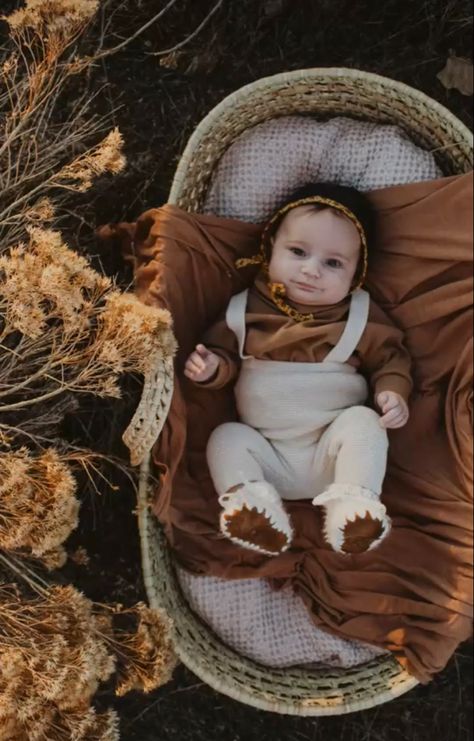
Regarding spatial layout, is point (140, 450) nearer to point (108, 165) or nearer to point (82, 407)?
point (82, 407)

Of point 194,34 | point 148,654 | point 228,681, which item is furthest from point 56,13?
point 228,681

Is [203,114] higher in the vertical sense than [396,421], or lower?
higher

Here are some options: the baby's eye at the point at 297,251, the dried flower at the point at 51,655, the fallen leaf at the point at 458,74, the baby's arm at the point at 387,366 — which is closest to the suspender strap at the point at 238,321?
the baby's eye at the point at 297,251

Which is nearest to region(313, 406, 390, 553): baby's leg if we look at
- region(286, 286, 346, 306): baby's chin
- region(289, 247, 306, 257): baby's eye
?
region(286, 286, 346, 306): baby's chin

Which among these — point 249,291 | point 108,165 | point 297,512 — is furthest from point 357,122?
point 297,512

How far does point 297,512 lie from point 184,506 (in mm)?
330

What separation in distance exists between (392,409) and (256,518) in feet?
1.52

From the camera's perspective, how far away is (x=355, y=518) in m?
2.11

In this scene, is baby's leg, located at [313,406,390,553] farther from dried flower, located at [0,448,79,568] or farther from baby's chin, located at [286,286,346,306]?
dried flower, located at [0,448,79,568]

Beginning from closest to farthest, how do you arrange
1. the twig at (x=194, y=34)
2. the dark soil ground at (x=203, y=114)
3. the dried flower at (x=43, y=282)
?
the dried flower at (x=43, y=282)
the twig at (x=194, y=34)
the dark soil ground at (x=203, y=114)

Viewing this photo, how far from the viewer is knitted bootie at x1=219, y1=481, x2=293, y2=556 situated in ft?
7.02

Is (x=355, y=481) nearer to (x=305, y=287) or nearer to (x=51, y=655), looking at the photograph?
(x=305, y=287)

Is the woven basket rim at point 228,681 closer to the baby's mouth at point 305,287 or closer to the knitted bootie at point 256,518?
the knitted bootie at point 256,518

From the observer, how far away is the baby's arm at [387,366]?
224cm
